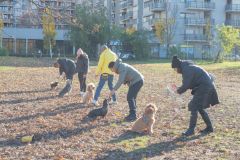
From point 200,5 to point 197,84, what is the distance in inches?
2857

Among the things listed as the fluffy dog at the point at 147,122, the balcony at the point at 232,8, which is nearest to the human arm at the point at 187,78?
the fluffy dog at the point at 147,122

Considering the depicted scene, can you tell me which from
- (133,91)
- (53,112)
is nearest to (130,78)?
(133,91)

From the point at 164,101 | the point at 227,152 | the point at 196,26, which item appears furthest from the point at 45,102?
the point at 196,26

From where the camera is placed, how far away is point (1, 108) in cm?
1464

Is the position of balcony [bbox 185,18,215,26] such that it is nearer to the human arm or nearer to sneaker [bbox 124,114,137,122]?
sneaker [bbox 124,114,137,122]

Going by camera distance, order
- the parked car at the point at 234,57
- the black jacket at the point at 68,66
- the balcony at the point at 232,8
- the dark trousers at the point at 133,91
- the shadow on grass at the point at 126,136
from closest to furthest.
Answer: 1. the shadow on grass at the point at 126,136
2. the dark trousers at the point at 133,91
3. the black jacket at the point at 68,66
4. the parked car at the point at 234,57
5. the balcony at the point at 232,8

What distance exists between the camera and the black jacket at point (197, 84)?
32.6ft

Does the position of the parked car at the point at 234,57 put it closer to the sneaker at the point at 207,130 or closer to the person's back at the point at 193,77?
the sneaker at the point at 207,130

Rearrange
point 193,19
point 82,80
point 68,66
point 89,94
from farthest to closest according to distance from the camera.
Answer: point 193,19
point 68,66
point 82,80
point 89,94

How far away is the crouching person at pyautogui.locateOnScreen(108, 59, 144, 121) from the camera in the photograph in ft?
38.4

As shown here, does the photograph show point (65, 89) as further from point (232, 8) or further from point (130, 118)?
point (232, 8)

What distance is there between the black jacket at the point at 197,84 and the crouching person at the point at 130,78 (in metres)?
2.03

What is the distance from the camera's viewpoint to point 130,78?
1205 cm

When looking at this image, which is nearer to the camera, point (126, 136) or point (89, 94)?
point (126, 136)
